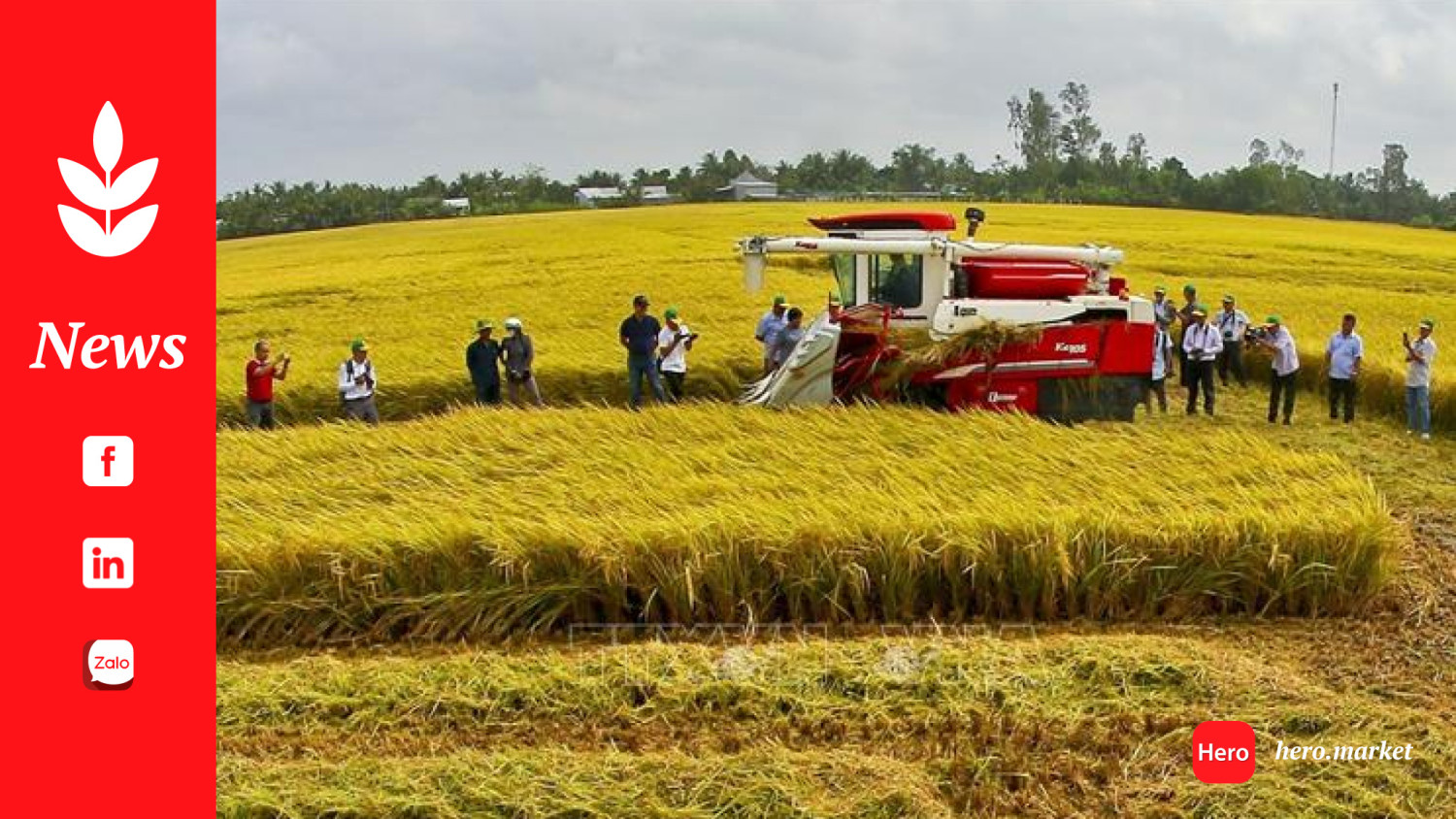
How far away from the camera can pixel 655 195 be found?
73.9 m

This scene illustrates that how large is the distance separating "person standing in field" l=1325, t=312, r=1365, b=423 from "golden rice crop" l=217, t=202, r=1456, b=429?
915 mm

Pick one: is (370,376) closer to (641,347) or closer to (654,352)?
(641,347)

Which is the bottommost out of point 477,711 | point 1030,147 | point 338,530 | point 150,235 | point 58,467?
point 477,711

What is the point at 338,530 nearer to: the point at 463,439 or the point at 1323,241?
the point at 463,439

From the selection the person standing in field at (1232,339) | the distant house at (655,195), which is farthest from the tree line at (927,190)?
the person standing in field at (1232,339)

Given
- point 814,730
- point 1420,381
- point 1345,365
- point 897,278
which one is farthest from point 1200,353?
point 814,730

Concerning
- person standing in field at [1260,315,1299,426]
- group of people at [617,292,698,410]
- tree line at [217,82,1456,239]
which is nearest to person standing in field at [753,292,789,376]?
group of people at [617,292,698,410]

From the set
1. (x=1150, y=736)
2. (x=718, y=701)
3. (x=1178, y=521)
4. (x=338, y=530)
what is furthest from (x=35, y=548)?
(x=1178, y=521)

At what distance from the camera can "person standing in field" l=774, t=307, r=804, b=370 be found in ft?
41.3

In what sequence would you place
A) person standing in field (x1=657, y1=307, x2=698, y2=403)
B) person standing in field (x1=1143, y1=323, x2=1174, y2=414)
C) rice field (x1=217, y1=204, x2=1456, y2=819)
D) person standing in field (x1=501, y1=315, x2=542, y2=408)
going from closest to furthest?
1. rice field (x1=217, y1=204, x2=1456, y2=819)
2. person standing in field (x1=501, y1=315, x2=542, y2=408)
3. person standing in field (x1=1143, y1=323, x2=1174, y2=414)
4. person standing in field (x1=657, y1=307, x2=698, y2=403)

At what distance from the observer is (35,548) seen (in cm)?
511

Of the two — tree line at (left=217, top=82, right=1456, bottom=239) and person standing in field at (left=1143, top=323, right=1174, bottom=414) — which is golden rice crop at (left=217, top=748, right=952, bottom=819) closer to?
person standing in field at (left=1143, top=323, right=1174, bottom=414)

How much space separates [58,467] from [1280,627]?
6.18m

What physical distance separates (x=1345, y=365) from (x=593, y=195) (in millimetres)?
64707
